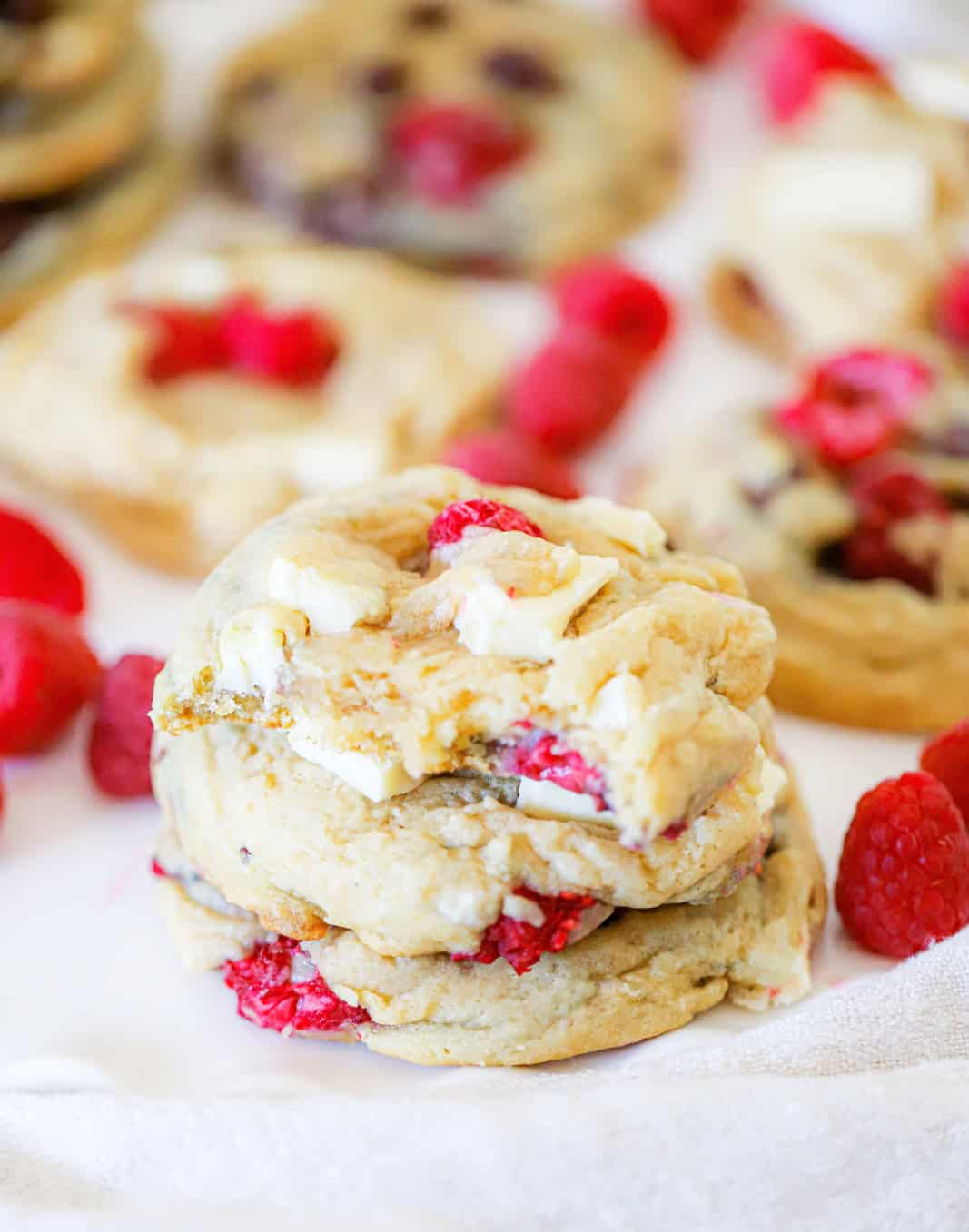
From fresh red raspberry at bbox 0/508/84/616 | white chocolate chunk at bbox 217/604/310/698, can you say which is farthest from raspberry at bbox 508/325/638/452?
white chocolate chunk at bbox 217/604/310/698

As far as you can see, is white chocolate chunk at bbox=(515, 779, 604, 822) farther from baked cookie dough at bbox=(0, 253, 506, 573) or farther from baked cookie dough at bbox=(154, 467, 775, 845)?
baked cookie dough at bbox=(0, 253, 506, 573)

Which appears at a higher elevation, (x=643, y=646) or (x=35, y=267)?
(x=643, y=646)

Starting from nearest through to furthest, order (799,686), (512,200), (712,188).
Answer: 1. (799,686)
2. (512,200)
3. (712,188)

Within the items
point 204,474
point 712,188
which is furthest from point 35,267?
point 712,188

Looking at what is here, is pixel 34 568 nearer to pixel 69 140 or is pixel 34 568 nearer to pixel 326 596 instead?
pixel 326 596

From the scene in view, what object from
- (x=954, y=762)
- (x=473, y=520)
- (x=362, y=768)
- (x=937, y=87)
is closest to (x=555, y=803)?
(x=362, y=768)

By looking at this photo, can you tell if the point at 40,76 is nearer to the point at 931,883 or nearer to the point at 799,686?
the point at 799,686

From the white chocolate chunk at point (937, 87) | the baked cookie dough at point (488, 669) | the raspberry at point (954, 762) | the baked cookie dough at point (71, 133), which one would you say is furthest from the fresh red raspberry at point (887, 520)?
the baked cookie dough at point (71, 133)
